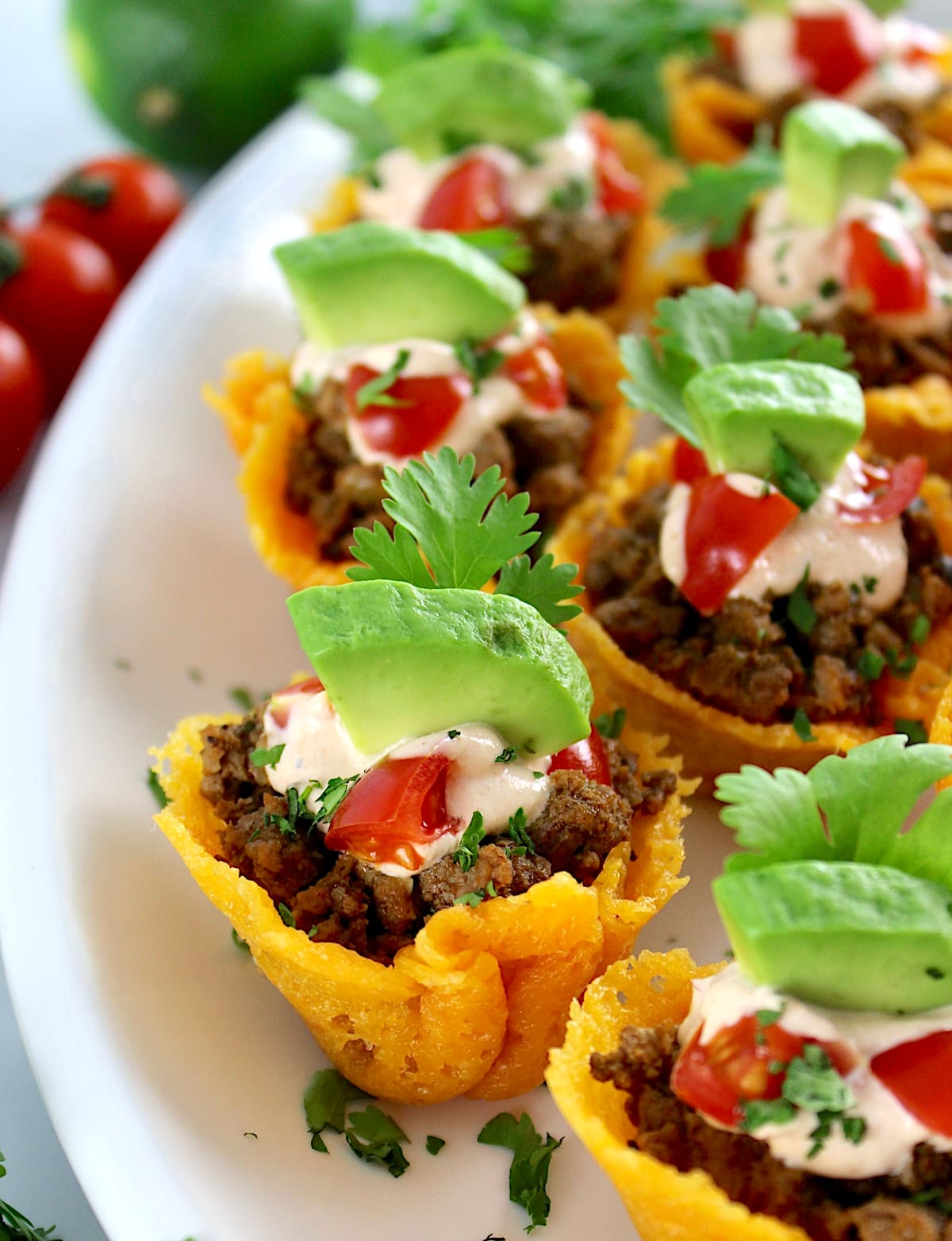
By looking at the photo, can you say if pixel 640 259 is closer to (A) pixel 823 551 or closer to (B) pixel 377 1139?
(A) pixel 823 551

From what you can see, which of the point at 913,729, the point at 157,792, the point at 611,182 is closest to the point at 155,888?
the point at 157,792

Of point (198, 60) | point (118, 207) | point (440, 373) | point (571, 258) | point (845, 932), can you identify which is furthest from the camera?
point (198, 60)

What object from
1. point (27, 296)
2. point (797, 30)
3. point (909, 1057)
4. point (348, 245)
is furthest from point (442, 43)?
point (909, 1057)

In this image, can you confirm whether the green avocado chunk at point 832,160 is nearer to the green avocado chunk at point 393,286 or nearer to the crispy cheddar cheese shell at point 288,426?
the crispy cheddar cheese shell at point 288,426

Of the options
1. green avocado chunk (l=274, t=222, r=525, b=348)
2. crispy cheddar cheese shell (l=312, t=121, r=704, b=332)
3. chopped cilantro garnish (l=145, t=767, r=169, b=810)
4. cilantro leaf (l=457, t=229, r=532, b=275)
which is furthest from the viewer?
crispy cheddar cheese shell (l=312, t=121, r=704, b=332)

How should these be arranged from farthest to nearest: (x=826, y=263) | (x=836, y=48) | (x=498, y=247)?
(x=836, y=48) < (x=826, y=263) < (x=498, y=247)

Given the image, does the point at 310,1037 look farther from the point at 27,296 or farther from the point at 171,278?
the point at 27,296

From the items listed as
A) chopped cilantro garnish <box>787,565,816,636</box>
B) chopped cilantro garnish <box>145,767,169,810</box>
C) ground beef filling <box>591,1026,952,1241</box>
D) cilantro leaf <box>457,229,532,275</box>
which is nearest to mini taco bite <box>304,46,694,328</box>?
cilantro leaf <box>457,229,532,275</box>

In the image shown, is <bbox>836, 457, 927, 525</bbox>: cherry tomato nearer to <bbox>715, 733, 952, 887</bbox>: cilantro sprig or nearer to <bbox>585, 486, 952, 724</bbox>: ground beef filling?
<bbox>585, 486, 952, 724</bbox>: ground beef filling
